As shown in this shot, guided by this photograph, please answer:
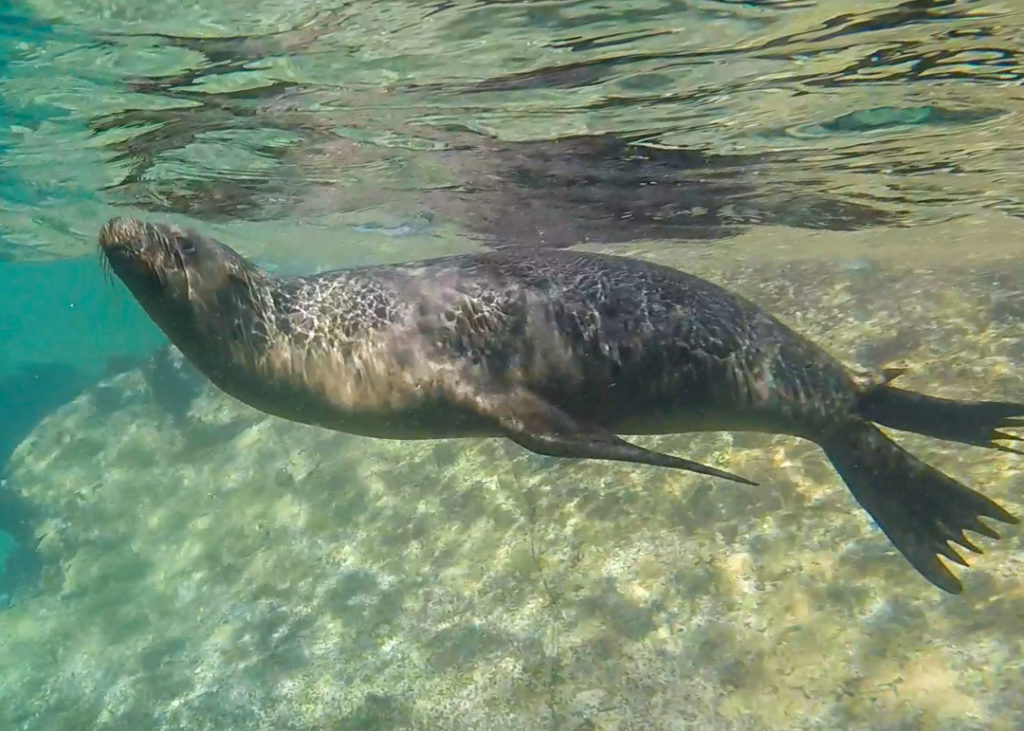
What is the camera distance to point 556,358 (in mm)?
4809

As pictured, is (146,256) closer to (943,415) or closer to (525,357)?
(525,357)

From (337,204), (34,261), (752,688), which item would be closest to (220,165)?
(337,204)

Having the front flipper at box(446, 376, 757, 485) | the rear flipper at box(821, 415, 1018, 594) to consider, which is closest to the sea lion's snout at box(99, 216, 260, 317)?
the front flipper at box(446, 376, 757, 485)

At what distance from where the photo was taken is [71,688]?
1336cm

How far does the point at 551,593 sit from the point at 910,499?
4.87 meters

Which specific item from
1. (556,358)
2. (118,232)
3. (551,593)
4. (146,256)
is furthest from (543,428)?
(551,593)

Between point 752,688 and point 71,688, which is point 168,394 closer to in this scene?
point 71,688

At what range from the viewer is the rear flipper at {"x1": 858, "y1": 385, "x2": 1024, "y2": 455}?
5516mm

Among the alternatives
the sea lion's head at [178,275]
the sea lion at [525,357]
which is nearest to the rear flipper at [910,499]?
the sea lion at [525,357]

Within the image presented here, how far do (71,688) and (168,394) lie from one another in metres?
8.61

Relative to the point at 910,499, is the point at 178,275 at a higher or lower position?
higher

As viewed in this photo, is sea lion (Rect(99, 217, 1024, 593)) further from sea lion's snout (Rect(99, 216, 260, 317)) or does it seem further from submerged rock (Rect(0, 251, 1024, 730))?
submerged rock (Rect(0, 251, 1024, 730))

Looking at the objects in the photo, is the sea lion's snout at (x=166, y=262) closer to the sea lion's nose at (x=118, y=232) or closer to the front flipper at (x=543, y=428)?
the sea lion's nose at (x=118, y=232)

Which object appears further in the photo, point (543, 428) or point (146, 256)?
point (543, 428)
